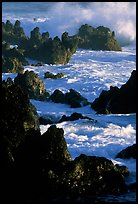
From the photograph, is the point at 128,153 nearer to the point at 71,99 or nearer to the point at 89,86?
the point at 71,99

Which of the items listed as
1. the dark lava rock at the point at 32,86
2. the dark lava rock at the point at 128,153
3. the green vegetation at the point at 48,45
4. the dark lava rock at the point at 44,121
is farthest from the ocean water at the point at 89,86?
the dark lava rock at the point at 32,86

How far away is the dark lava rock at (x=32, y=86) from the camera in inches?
1533

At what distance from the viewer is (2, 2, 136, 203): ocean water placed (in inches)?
802

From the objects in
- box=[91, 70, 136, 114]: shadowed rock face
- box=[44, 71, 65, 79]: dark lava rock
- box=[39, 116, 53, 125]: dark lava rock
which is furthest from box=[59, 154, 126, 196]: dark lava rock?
box=[44, 71, 65, 79]: dark lava rock

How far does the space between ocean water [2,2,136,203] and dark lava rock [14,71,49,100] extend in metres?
2.39

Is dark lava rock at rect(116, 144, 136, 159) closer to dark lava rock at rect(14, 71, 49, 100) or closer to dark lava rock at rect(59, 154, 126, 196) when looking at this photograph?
dark lava rock at rect(59, 154, 126, 196)

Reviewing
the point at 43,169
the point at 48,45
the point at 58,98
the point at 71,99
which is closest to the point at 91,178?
the point at 43,169

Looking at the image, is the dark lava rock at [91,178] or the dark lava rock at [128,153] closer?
the dark lava rock at [91,178]

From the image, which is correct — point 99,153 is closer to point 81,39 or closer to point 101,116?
point 101,116

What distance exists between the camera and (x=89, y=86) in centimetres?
4559

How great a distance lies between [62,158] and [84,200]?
5.25 feet

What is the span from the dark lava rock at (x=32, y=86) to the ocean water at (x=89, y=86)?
7.83 feet

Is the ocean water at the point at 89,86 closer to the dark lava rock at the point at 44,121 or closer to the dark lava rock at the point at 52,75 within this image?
the dark lava rock at the point at 52,75

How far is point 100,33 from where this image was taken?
76.8 meters
